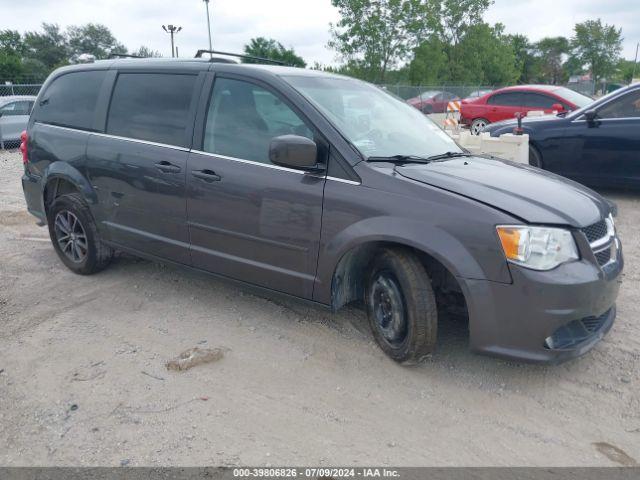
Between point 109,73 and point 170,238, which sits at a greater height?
point 109,73

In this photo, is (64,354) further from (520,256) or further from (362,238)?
(520,256)

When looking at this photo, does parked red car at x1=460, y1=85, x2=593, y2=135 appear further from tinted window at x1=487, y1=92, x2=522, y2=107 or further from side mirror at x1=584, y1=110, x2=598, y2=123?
side mirror at x1=584, y1=110, x2=598, y2=123

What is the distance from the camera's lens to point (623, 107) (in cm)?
730

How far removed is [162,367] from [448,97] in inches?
1220

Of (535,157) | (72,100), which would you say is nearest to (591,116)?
(535,157)

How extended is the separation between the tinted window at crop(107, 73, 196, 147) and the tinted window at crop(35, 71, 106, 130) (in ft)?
0.98

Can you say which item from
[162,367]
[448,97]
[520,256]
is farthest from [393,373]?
[448,97]

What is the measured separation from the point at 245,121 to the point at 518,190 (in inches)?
74.0

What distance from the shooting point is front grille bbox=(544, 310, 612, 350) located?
9.71 ft

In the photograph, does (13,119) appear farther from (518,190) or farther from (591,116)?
(518,190)

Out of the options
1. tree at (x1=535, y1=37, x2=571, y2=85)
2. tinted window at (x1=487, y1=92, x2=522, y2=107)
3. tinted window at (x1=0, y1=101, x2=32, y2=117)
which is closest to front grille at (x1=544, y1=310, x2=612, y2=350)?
tinted window at (x1=487, y1=92, x2=522, y2=107)

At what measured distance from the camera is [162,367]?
3477mm

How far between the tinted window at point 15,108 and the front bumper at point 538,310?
51.9 feet

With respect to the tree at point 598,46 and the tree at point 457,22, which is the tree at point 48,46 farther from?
the tree at point 598,46
